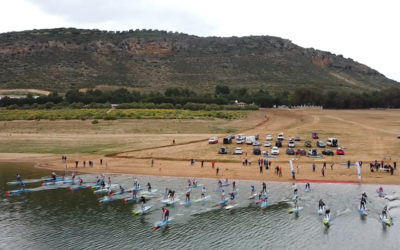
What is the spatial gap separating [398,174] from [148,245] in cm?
4055

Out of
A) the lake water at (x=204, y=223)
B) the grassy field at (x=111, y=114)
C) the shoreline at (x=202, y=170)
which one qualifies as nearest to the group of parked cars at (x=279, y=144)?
the shoreline at (x=202, y=170)

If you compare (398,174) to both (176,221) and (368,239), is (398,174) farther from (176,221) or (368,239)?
(176,221)

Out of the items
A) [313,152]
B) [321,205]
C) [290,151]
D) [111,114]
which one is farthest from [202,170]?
[111,114]

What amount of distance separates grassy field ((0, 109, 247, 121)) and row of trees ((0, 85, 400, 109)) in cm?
1019

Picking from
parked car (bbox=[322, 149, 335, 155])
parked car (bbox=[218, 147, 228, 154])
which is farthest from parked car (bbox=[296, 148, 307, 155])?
parked car (bbox=[218, 147, 228, 154])

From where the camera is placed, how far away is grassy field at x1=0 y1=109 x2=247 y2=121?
117562 mm

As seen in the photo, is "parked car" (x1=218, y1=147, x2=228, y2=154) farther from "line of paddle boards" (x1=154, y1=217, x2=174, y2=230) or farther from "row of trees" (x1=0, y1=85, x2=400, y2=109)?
"row of trees" (x1=0, y1=85, x2=400, y2=109)

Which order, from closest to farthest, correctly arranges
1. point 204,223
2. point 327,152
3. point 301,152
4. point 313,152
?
1. point 204,223
2. point 313,152
3. point 327,152
4. point 301,152

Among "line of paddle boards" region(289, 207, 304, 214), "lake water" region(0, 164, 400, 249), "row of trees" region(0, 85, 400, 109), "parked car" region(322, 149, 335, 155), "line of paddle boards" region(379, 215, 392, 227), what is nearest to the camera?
"lake water" region(0, 164, 400, 249)

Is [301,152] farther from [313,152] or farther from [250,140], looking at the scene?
[250,140]

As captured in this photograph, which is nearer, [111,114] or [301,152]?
[301,152]

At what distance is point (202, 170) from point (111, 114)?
67734 millimetres

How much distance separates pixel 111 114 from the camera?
396ft

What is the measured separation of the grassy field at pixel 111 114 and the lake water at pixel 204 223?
69.6 meters
